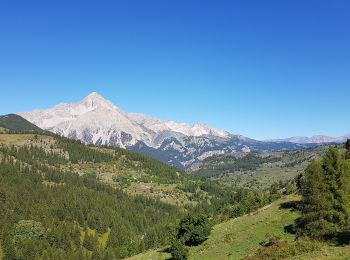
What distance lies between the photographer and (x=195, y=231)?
9606 centimetres

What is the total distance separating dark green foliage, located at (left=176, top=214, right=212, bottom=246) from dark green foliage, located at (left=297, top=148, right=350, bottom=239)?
117 feet

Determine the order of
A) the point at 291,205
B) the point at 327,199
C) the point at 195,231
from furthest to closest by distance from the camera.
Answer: the point at 195,231, the point at 291,205, the point at 327,199

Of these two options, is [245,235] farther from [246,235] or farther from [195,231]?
→ [195,231]

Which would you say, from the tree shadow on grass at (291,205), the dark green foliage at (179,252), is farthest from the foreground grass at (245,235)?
the dark green foliage at (179,252)

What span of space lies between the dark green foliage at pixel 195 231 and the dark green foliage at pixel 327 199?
35.7m

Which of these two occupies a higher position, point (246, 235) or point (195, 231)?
point (246, 235)

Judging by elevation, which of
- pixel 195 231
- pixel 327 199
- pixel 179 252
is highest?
pixel 327 199

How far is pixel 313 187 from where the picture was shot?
62000 millimetres

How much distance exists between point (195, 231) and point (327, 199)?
140 feet

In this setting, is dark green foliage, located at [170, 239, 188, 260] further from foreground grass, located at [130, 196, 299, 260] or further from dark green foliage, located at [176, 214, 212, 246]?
dark green foliage, located at [176, 214, 212, 246]

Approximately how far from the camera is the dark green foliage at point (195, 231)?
315 ft

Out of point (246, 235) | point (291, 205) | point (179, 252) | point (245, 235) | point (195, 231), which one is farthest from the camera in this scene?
point (195, 231)

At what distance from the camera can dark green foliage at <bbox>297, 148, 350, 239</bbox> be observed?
58.1 meters

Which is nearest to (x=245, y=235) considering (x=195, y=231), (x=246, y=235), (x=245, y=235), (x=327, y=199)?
(x=245, y=235)
